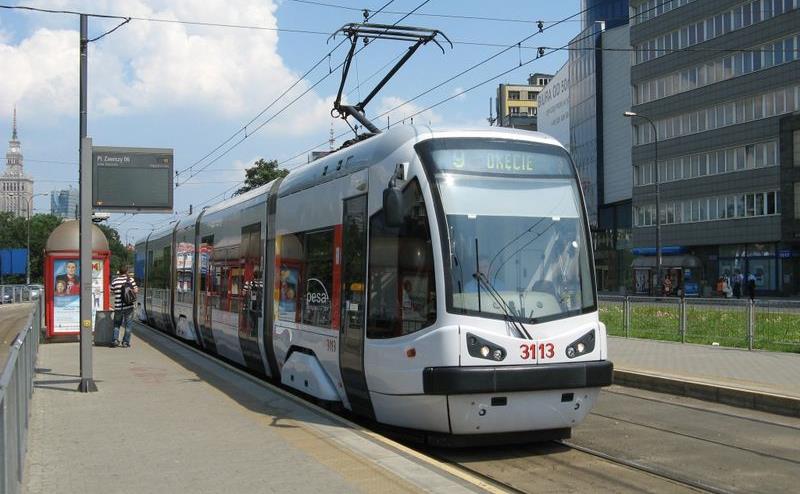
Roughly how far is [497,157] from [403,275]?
1488 mm

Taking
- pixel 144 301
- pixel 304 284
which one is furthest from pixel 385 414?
pixel 144 301

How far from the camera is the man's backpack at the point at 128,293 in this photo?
1844 cm

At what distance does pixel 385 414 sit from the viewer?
807 cm

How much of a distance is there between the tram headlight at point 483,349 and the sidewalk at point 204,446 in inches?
40.5

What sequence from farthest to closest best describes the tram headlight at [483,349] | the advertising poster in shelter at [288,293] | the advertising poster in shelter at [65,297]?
the advertising poster in shelter at [65,297], the advertising poster in shelter at [288,293], the tram headlight at [483,349]

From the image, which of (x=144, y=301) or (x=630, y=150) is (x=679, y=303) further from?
(x=630, y=150)

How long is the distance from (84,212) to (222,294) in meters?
4.04

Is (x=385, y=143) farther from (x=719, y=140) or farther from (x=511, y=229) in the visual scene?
(x=719, y=140)

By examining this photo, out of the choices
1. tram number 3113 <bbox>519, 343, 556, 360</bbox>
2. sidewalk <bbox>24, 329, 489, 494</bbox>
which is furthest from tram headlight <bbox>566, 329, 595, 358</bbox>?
sidewalk <bbox>24, 329, 489, 494</bbox>

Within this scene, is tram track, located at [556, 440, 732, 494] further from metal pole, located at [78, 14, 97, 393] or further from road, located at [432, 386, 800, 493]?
metal pole, located at [78, 14, 97, 393]

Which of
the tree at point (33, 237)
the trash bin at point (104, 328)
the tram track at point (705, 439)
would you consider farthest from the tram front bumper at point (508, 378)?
the tree at point (33, 237)

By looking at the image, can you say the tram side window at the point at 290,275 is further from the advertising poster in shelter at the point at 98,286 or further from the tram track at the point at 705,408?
the advertising poster in shelter at the point at 98,286

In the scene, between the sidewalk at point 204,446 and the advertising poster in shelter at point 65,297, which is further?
the advertising poster in shelter at point 65,297

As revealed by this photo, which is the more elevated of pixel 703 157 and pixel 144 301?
pixel 703 157
